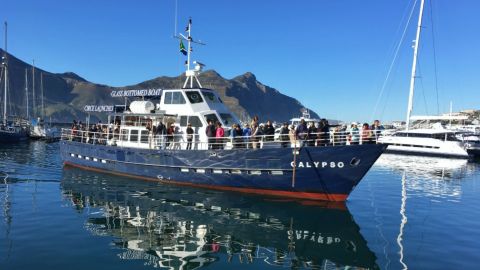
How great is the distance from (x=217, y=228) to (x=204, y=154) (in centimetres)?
574

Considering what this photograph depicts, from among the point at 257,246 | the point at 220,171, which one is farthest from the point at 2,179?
the point at 257,246

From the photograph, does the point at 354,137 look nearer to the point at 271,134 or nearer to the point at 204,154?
the point at 271,134

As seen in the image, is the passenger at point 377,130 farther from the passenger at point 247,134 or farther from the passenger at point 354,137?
→ the passenger at point 247,134

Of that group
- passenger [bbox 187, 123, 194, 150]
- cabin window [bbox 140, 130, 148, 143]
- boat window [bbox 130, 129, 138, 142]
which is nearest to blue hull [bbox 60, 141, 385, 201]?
passenger [bbox 187, 123, 194, 150]

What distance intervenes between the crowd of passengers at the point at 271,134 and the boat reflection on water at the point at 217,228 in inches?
102

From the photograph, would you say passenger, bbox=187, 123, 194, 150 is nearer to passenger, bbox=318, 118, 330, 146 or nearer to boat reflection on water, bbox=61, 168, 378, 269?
boat reflection on water, bbox=61, 168, 378, 269

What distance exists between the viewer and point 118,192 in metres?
17.8

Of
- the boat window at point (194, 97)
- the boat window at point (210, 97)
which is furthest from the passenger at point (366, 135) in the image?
the boat window at point (194, 97)

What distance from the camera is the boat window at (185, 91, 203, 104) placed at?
2038 centimetres

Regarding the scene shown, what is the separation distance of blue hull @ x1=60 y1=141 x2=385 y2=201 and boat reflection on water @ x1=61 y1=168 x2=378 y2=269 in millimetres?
662


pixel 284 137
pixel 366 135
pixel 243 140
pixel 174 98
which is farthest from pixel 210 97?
pixel 366 135

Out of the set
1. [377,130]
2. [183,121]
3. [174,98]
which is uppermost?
[174,98]

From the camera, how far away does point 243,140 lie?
685 inches

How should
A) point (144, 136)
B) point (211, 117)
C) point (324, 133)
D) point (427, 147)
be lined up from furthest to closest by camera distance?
point (427, 147)
point (144, 136)
point (211, 117)
point (324, 133)
